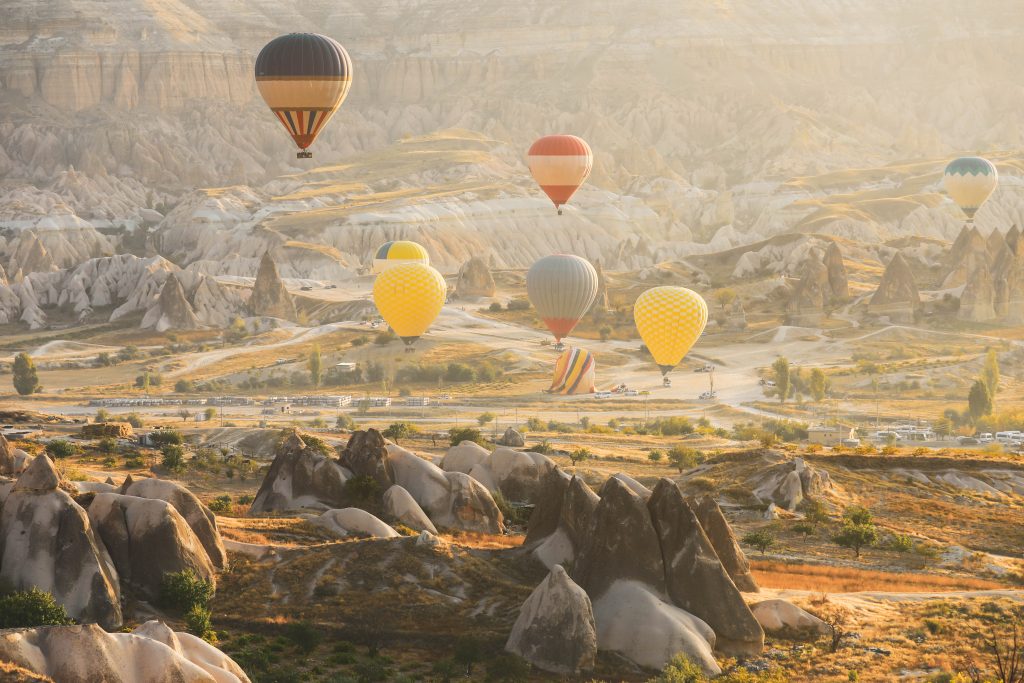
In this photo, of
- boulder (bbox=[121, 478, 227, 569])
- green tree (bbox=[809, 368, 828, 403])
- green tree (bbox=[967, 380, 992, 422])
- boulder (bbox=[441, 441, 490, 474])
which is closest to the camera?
boulder (bbox=[121, 478, 227, 569])

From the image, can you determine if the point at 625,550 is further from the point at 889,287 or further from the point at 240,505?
the point at 889,287

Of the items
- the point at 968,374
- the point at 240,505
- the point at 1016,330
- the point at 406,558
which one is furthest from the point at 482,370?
the point at 406,558

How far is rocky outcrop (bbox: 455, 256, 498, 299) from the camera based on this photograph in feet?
506

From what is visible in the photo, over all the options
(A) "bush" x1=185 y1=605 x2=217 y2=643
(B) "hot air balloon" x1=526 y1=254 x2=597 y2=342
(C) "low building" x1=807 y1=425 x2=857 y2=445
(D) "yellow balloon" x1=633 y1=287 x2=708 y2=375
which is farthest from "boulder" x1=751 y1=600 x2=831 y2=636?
(B) "hot air balloon" x1=526 y1=254 x2=597 y2=342

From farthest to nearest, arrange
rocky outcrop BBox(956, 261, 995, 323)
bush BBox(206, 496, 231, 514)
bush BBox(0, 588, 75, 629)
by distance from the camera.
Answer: rocky outcrop BBox(956, 261, 995, 323), bush BBox(206, 496, 231, 514), bush BBox(0, 588, 75, 629)

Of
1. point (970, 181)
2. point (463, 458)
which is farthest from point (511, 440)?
point (970, 181)

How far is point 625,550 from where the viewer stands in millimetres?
37594

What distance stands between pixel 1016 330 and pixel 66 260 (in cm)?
11949

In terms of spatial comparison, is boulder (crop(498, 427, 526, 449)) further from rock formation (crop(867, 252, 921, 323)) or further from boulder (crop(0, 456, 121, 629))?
rock formation (crop(867, 252, 921, 323))

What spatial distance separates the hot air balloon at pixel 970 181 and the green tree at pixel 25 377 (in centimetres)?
10243

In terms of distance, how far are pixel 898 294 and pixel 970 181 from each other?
1551 inches

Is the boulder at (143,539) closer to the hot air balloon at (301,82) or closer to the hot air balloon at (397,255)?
the hot air balloon at (301,82)

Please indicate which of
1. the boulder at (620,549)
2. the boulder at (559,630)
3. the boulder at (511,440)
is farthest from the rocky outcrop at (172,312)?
the boulder at (559,630)

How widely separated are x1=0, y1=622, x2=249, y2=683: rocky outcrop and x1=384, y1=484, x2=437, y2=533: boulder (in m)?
18.4
